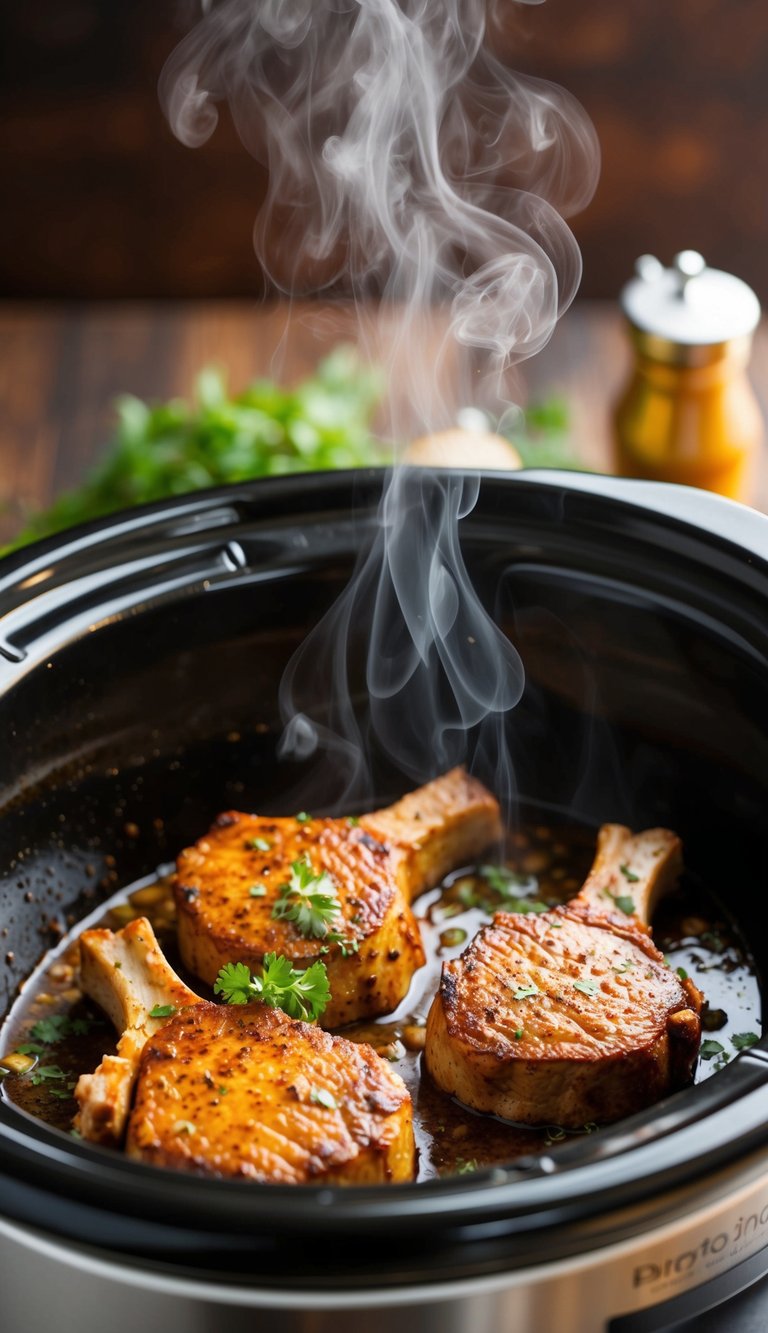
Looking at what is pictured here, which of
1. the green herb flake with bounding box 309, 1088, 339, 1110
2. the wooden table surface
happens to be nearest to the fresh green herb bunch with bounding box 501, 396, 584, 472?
the wooden table surface

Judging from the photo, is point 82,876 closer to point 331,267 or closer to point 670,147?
point 331,267

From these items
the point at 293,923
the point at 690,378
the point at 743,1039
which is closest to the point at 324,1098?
the point at 293,923

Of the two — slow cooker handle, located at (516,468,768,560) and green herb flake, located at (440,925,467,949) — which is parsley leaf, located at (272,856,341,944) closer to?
green herb flake, located at (440,925,467,949)

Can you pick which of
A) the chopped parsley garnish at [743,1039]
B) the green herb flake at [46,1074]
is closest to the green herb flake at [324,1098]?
the green herb flake at [46,1074]

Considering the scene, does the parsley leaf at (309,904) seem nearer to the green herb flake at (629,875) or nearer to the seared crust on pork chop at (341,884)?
the seared crust on pork chop at (341,884)

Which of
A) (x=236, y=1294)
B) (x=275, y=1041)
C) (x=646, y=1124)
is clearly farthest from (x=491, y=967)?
(x=236, y=1294)

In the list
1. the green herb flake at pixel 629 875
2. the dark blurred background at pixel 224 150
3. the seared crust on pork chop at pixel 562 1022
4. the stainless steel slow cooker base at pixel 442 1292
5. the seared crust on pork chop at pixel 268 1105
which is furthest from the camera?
the dark blurred background at pixel 224 150

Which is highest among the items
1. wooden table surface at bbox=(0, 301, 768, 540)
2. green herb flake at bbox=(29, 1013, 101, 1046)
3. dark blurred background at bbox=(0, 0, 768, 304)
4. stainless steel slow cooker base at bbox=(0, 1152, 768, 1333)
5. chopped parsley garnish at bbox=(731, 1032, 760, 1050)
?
dark blurred background at bbox=(0, 0, 768, 304)
